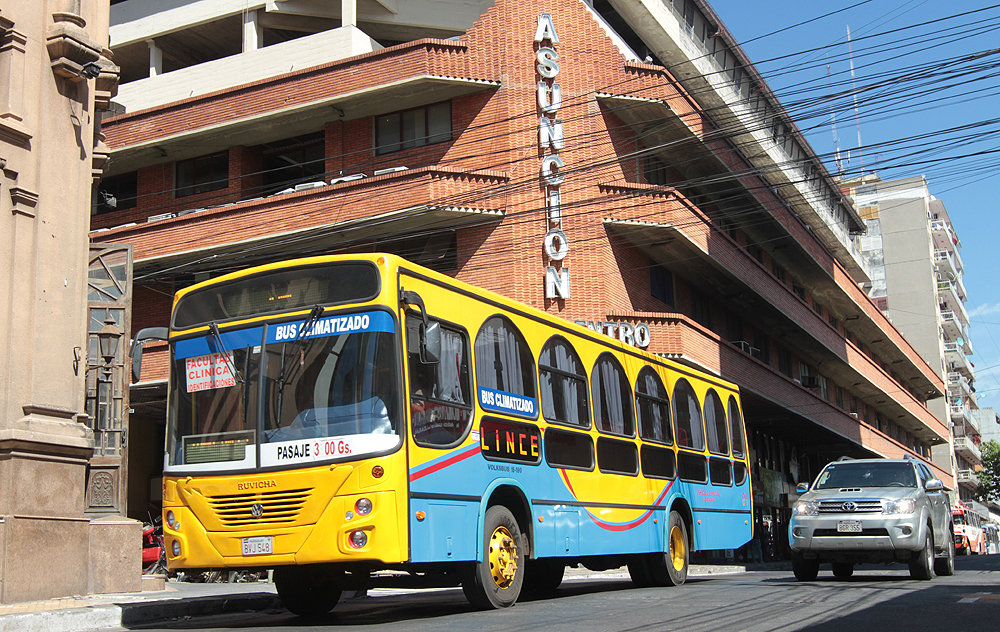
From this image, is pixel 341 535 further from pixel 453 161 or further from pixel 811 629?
pixel 453 161

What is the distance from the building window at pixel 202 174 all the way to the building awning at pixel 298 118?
0.25 meters

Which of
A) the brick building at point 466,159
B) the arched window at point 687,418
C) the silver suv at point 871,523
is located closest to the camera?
the silver suv at point 871,523

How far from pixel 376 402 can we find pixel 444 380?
1035mm

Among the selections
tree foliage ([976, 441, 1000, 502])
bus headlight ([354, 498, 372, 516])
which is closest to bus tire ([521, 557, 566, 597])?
bus headlight ([354, 498, 372, 516])

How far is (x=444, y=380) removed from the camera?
1010 cm

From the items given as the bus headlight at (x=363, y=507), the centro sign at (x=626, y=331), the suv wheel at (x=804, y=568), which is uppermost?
the centro sign at (x=626, y=331)

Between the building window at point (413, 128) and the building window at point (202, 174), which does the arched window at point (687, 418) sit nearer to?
the building window at point (413, 128)

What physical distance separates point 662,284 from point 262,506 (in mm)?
21783

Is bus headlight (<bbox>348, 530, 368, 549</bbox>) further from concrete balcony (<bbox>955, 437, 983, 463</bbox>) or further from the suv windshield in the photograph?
concrete balcony (<bbox>955, 437, 983, 463</bbox>)

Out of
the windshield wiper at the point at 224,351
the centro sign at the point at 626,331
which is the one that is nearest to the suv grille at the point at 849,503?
the windshield wiper at the point at 224,351

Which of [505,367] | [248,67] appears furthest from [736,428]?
[248,67]

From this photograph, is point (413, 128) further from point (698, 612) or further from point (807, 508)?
point (698, 612)

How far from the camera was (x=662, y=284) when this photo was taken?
2991cm

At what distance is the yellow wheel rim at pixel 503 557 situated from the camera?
34.9ft
